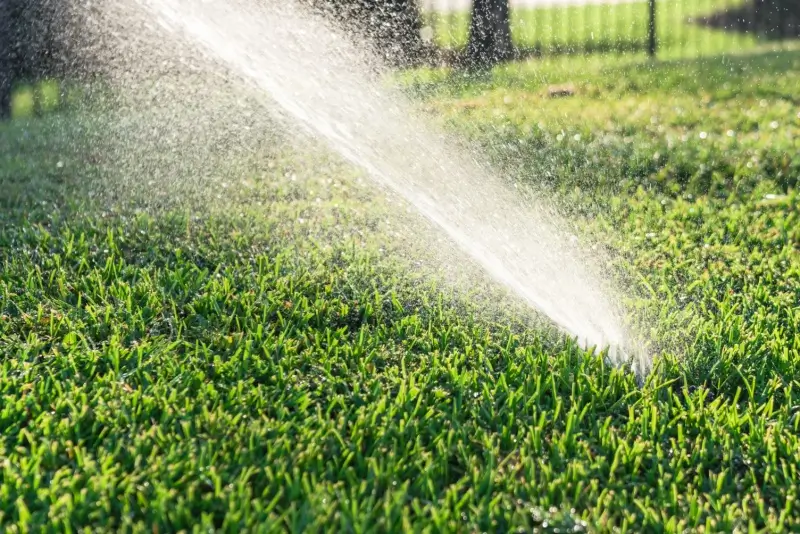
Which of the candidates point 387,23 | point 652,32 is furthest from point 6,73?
point 652,32

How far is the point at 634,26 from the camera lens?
36.2 feet

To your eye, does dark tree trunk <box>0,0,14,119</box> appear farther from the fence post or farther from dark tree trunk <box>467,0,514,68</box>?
the fence post

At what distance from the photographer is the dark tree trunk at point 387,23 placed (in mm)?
7715

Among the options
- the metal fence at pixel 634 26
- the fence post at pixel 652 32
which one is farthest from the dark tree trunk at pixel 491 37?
the fence post at pixel 652 32

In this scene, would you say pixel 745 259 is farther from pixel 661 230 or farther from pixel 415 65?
pixel 415 65

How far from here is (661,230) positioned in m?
4.09

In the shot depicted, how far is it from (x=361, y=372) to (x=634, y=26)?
9524mm

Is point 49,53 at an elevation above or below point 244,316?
above

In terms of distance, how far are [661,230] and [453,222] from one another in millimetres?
1045

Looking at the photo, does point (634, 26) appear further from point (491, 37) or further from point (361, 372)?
point (361, 372)

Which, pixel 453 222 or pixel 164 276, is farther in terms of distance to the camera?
pixel 453 222

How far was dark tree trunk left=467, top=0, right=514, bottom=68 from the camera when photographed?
9156 mm

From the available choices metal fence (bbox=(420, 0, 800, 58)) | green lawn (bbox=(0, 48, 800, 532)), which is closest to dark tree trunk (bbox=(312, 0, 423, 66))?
metal fence (bbox=(420, 0, 800, 58))

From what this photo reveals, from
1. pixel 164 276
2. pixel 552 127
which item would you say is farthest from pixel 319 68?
pixel 164 276
